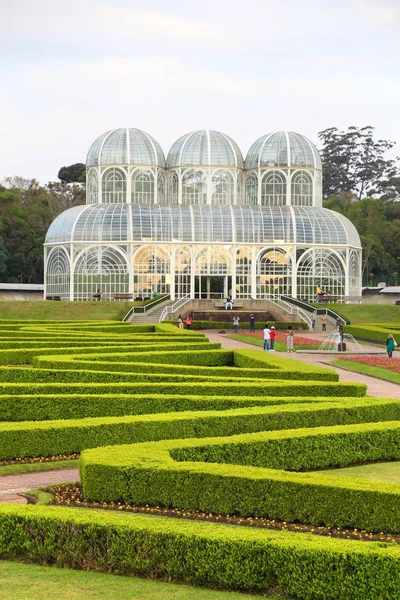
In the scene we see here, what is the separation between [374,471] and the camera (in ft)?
50.9

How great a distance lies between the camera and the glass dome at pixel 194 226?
210 feet

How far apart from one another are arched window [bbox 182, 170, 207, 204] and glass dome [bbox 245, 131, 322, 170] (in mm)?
3808

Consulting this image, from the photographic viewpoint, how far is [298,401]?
1841 cm

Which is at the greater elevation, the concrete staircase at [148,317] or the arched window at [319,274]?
the arched window at [319,274]

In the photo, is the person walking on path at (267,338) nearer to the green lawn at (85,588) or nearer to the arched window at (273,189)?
the green lawn at (85,588)

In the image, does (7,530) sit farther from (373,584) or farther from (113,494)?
(373,584)

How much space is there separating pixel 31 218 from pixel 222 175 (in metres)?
26.7

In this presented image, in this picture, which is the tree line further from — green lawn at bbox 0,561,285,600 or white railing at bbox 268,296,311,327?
green lawn at bbox 0,561,285,600

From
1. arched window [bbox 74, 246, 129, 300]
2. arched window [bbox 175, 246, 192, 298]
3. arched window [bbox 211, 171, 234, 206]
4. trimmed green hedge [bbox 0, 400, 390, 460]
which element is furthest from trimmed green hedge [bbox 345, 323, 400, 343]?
trimmed green hedge [bbox 0, 400, 390, 460]

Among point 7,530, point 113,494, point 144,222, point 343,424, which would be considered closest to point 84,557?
point 7,530

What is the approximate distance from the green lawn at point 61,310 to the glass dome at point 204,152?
52.1 feet

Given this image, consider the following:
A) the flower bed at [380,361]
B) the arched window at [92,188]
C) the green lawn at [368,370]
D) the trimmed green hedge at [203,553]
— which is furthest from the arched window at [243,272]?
the trimmed green hedge at [203,553]

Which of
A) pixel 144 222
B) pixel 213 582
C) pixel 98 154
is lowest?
pixel 213 582

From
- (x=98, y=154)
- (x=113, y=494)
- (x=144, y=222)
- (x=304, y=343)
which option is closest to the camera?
(x=113, y=494)
